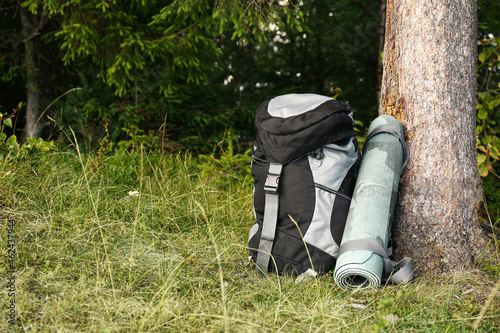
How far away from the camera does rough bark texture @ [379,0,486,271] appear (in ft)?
8.06

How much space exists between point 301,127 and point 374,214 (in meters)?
0.65

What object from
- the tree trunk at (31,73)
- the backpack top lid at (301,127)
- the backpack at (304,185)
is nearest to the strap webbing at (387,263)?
the backpack at (304,185)

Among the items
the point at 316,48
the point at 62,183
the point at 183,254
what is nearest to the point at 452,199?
the point at 183,254

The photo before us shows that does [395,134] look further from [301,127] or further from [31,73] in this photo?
[31,73]

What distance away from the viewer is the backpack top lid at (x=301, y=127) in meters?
2.23

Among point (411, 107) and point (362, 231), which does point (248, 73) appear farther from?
point (362, 231)

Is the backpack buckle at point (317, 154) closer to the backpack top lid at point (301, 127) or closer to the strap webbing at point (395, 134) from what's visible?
the backpack top lid at point (301, 127)

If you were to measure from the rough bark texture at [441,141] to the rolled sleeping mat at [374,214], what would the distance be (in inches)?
6.6

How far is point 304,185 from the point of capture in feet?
7.43


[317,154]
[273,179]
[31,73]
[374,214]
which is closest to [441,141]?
[374,214]

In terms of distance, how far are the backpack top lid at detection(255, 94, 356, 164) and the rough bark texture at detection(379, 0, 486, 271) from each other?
0.53 meters

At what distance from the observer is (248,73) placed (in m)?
6.52

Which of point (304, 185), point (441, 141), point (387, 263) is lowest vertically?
point (387, 263)

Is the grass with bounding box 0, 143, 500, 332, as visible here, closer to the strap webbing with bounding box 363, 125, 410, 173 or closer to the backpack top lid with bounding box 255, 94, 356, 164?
the backpack top lid with bounding box 255, 94, 356, 164
